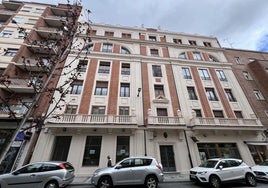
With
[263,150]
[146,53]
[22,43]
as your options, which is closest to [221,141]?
[263,150]

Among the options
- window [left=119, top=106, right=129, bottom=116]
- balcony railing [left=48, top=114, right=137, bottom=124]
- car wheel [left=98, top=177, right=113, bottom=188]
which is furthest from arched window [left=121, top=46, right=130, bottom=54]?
car wheel [left=98, top=177, right=113, bottom=188]

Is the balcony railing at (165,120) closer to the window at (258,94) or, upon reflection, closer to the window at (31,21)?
the window at (258,94)

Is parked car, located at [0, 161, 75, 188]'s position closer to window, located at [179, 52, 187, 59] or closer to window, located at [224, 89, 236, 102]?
window, located at [224, 89, 236, 102]

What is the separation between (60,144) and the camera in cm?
1246

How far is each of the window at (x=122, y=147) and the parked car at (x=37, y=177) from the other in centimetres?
532

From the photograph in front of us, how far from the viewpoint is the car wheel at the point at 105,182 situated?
7359 mm

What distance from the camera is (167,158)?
12.8 metres

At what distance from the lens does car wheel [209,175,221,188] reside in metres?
7.65

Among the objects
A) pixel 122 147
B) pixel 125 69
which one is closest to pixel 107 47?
pixel 125 69

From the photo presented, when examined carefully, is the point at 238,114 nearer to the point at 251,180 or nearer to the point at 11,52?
the point at 251,180

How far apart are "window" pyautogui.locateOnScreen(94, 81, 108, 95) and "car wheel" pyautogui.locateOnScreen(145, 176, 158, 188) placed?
10032 millimetres

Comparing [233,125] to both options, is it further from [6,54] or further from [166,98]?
[6,54]

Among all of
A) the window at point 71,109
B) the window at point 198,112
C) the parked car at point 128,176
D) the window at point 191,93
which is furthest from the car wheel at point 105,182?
the window at point 191,93

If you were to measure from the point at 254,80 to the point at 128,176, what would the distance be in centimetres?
2222
